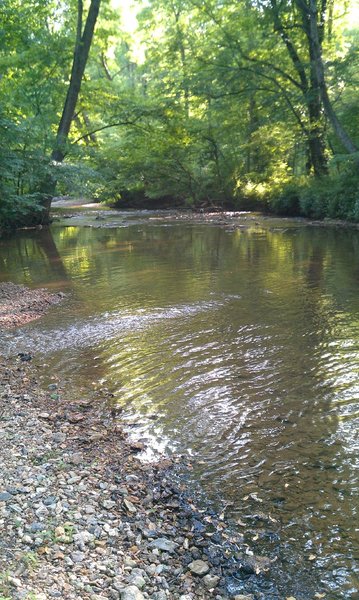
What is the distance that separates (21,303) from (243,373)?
16.5 ft

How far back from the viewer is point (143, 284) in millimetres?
10227

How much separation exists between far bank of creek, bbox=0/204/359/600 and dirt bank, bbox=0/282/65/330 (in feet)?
0.94

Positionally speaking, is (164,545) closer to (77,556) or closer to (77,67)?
(77,556)

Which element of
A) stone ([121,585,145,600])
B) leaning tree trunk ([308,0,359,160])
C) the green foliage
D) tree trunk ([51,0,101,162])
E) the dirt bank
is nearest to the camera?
stone ([121,585,145,600])

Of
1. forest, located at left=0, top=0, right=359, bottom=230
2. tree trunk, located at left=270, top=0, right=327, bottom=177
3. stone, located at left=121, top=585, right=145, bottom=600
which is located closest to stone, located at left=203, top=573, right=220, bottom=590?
stone, located at left=121, top=585, right=145, bottom=600

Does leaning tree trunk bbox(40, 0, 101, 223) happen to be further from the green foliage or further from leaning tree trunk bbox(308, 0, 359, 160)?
the green foliage

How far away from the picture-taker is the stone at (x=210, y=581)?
2562 mm

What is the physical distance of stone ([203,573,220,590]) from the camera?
2.56 metres

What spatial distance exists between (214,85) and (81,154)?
7.42 m

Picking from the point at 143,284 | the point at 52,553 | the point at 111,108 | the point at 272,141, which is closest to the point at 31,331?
the point at 143,284

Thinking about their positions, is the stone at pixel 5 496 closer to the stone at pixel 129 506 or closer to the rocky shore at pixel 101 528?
the rocky shore at pixel 101 528

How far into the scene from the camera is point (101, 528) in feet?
9.49

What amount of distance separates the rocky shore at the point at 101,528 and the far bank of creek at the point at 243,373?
6.3 inches

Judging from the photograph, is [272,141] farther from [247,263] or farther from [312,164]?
[247,263]
